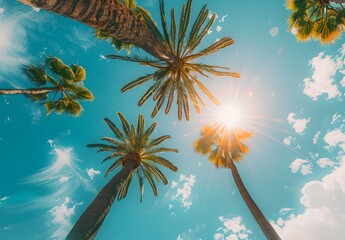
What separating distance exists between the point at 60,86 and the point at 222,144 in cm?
1168

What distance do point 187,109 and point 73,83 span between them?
322 inches

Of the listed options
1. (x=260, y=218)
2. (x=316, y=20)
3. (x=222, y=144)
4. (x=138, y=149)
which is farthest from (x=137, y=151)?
(x=316, y=20)

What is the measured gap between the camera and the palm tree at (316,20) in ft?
34.7

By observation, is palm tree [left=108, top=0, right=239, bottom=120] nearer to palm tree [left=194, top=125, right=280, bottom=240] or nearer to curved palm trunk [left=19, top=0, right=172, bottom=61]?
palm tree [left=194, top=125, right=280, bottom=240]

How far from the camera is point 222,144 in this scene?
15281mm

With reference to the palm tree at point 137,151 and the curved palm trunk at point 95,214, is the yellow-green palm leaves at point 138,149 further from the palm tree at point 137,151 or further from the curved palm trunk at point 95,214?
the curved palm trunk at point 95,214

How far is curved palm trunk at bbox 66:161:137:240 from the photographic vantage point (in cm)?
726

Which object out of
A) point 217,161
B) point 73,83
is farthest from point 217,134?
point 73,83

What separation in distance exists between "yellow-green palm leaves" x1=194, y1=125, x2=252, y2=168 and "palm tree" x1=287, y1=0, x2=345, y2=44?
6.70m

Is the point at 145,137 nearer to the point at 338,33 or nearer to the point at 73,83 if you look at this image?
the point at 73,83

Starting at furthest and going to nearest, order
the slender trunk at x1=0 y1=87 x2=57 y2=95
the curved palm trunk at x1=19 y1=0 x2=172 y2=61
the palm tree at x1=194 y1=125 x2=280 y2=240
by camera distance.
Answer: the palm tree at x1=194 y1=125 x2=280 y2=240 → the slender trunk at x1=0 y1=87 x2=57 y2=95 → the curved palm trunk at x1=19 y1=0 x2=172 y2=61

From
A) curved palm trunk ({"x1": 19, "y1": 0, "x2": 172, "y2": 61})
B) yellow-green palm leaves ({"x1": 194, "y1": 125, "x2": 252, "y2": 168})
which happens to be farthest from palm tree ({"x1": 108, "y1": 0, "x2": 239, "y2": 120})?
curved palm trunk ({"x1": 19, "y1": 0, "x2": 172, "y2": 61})

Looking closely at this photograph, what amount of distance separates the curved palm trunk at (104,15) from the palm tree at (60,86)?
12.2 m

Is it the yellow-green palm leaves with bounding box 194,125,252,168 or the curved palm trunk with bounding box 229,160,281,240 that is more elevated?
the yellow-green palm leaves with bounding box 194,125,252,168
